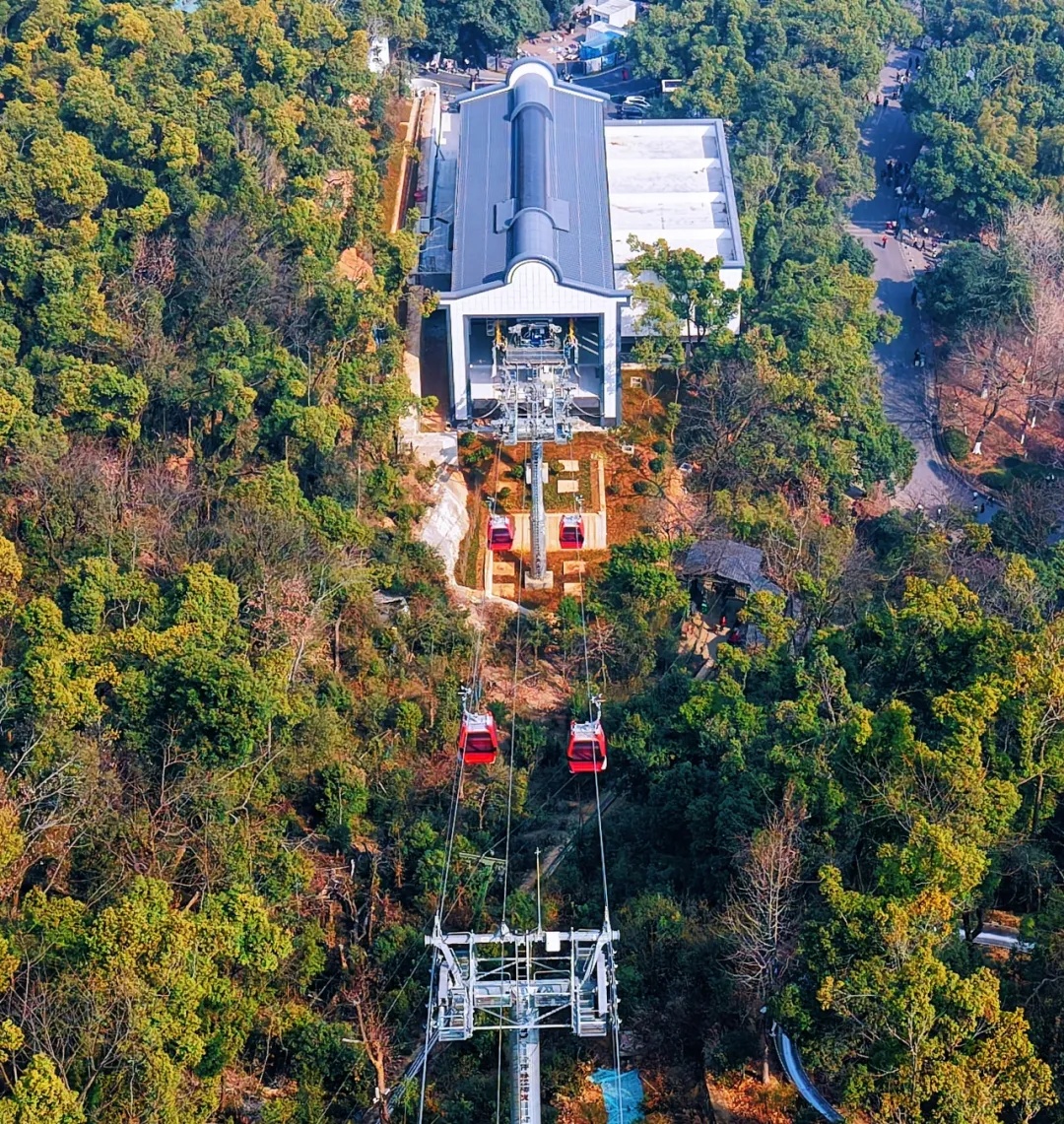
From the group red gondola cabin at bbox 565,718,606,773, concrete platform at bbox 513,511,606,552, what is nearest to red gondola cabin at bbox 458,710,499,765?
red gondola cabin at bbox 565,718,606,773

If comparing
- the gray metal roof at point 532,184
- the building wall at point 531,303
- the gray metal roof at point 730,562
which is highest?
the gray metal roof at point 532,184

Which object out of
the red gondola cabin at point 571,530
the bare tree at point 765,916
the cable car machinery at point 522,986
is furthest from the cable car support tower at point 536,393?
the bare tree at point 765,916

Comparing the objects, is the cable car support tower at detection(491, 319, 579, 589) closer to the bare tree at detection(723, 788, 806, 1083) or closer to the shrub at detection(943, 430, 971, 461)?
the shrub at detection(943, 430, 971, 461)

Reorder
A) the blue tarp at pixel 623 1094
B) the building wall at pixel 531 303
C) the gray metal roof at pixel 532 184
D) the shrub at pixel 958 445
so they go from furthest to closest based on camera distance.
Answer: the shrub at pixel 958 445 → the gray metal roof at pixel 532 184 → the building wall at pixel 531 303 → the blue tarp at pixel 623 1094

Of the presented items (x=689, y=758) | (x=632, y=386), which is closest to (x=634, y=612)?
(x=689, y=758)

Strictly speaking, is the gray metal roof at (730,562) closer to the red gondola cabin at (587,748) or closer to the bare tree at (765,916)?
the red gondola cabin at (587,748)

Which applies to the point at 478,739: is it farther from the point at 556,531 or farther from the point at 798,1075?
the point at 556,531
